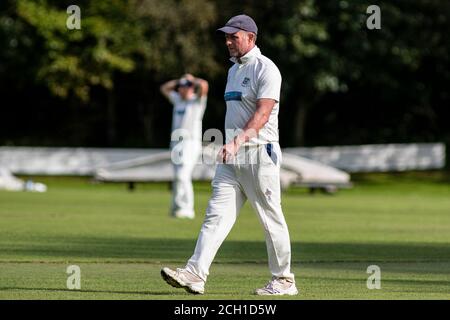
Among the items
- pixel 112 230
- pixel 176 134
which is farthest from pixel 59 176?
pixel 112 230

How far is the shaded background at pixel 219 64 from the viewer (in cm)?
4550

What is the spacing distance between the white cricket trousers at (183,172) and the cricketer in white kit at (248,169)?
11697 millimetres

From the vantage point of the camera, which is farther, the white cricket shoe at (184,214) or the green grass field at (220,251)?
the white cricket shoe at (184,214)

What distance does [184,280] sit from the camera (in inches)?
436

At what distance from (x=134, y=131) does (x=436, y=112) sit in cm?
1353

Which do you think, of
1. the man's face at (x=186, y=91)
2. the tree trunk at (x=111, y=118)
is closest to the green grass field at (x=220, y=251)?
the man's face at (x=186, y=91)

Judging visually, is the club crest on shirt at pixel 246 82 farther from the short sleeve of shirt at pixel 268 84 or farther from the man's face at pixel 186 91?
the man's face at pixel 186 91


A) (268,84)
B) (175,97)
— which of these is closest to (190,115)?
(175,97)

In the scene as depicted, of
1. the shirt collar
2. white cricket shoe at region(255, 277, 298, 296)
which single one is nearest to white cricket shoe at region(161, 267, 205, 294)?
white cricket shoe at region(255, 277, 298, 296)

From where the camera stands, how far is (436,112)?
51.8 metres

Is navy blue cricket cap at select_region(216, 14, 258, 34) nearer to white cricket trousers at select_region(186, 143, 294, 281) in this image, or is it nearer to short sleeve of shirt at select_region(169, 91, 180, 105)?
white cricket trousers at select_region(186, 143, 294, 281)

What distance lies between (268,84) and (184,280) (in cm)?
198

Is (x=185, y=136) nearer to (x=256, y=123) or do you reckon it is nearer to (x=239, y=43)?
(x=239, y=43)

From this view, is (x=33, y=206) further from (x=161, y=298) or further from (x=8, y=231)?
(x=161, y=298)
